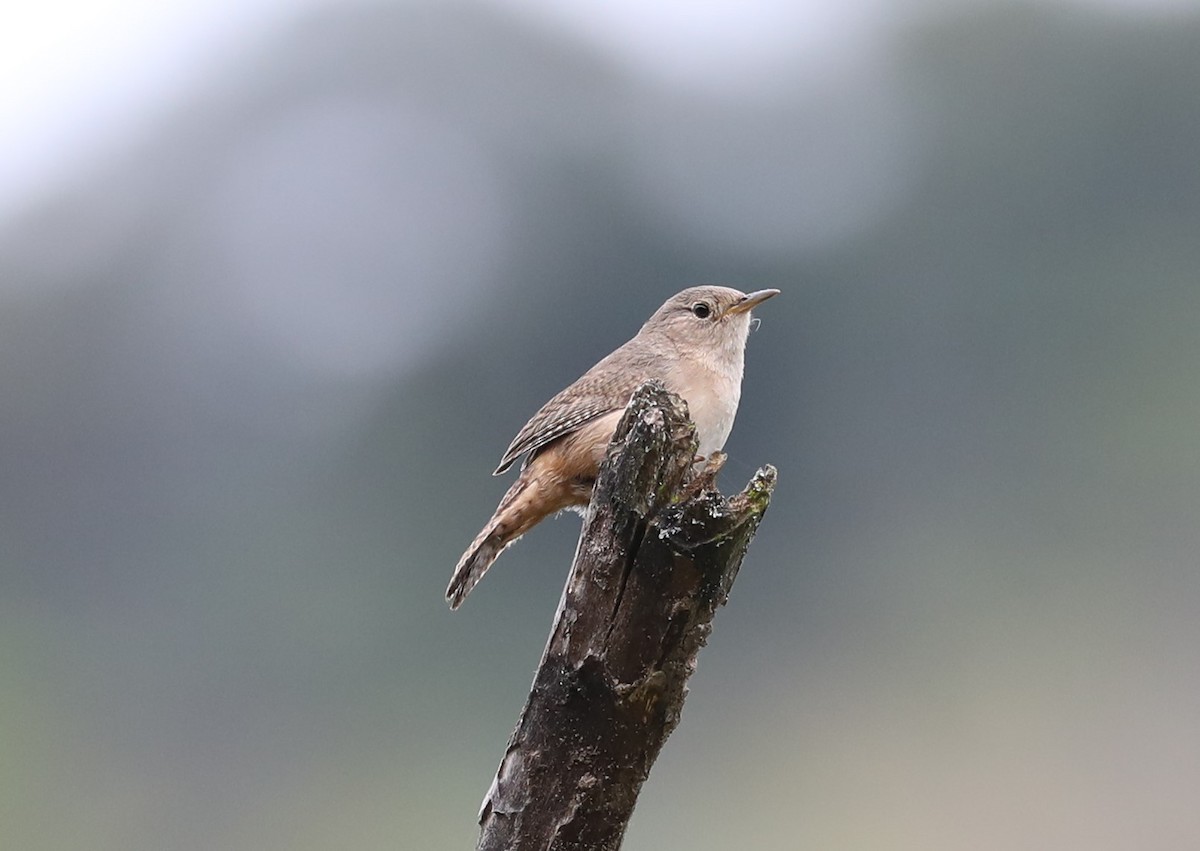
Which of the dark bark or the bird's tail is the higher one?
the bird's tail

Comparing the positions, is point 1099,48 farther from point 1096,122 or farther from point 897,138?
point 897,138

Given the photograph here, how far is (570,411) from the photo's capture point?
4055mm

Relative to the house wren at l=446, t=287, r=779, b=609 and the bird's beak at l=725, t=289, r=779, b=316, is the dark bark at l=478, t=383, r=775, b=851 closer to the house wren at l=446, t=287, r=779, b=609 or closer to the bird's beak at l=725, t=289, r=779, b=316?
the house wren at l=446, t=287, r=779, b=609

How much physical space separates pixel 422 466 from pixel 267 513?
1.01m

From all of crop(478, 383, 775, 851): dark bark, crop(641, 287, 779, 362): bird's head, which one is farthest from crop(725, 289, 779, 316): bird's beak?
crop(478, 383, 775, 851): dark bark

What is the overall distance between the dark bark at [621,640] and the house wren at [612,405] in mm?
1263

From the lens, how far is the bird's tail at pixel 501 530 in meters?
3.75

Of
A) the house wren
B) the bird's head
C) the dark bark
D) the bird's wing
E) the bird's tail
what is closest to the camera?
the dark bark

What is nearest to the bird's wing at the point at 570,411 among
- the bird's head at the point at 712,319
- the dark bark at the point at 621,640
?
the bird's head at the point at 712,319

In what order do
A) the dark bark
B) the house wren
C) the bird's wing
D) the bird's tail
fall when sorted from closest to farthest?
the dark bark, the bird's tail, the house wren, the bird's wing

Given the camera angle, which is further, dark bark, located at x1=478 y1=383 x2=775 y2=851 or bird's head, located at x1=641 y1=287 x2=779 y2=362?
bird's head, located at x1=641 y1=287 x2=779 y2=362

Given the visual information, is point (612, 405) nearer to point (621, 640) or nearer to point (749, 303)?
point (749, 303)

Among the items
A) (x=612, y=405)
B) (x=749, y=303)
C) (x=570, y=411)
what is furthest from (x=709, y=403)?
(x=749, y=303)

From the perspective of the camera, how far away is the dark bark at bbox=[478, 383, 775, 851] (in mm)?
2330
